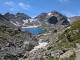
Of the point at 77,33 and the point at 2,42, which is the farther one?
the point at 2,42

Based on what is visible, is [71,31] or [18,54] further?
[18,54]

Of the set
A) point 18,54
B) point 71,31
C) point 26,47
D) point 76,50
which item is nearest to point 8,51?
point 18,54

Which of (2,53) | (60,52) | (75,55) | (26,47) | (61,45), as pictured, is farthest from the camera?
(26,47)

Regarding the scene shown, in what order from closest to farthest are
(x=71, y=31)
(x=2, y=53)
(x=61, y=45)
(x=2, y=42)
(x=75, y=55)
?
(x=75, y=55), (x=61, y=45), (x=71, y=31), (x=2, y=53), (x=2, y=42)

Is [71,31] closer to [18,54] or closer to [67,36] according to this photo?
[67,36]

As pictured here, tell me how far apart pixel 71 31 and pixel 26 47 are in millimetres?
30787

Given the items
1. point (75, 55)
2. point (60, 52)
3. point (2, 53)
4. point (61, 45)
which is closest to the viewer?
point (75, 55)

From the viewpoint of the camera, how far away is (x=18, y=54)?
45.2 meters

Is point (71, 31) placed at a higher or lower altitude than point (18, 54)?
higher

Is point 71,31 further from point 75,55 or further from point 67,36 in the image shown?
point 75,55

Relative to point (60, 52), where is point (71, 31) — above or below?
above

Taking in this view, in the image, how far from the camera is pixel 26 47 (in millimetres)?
50438

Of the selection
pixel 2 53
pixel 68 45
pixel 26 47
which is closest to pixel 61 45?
pixel 68 45

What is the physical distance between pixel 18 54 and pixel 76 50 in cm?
2910
